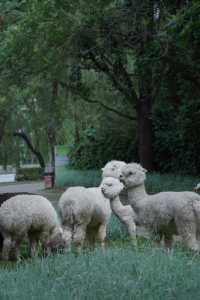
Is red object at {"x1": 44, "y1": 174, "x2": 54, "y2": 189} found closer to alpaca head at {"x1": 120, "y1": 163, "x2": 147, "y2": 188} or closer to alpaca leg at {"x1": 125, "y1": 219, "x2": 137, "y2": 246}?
alpaca head at {"x1": 120, "y1": 163, "x2": 147, "y2": 188}

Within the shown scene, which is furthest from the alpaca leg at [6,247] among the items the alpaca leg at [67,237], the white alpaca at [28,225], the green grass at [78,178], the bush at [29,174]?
the bush at [29,174]

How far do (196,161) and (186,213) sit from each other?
12.6m

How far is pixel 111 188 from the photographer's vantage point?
596 centimetres

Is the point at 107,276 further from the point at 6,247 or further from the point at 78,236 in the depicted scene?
the point at 6,247

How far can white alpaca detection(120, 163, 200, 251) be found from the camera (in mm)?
5500

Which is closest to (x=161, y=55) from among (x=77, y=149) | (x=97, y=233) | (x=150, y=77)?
(x=150, y=77)

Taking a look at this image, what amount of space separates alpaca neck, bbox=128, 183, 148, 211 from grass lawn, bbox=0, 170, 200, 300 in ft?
2.28

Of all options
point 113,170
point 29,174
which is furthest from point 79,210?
point 29,174

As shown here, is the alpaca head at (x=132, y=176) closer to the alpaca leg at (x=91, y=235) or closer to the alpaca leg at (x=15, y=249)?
the alpaca leg at (x=91, y=235)

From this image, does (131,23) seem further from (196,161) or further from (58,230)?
(58,230)

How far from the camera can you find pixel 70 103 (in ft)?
65.1

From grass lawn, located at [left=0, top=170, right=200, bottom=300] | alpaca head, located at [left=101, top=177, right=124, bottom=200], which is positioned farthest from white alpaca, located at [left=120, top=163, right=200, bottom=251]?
grass lawn, located at [left=0, top=170, right=200, bottom=300]

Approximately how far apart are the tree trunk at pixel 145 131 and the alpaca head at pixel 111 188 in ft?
34.8

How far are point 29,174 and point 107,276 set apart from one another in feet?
89.7
